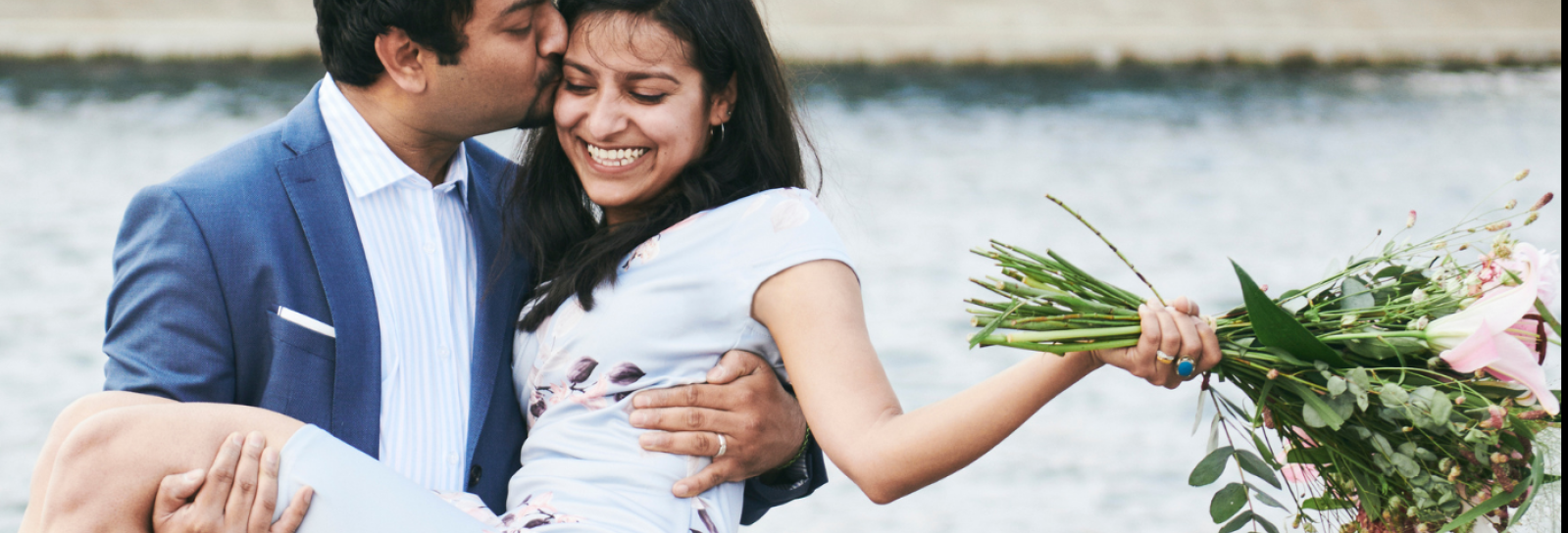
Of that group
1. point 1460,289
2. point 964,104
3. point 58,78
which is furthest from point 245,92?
point 1460,289

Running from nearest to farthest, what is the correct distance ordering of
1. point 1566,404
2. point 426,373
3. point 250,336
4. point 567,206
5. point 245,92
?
point 1566,404 → point 250,336 → point 426,373 → point 567,206 → point 245,92

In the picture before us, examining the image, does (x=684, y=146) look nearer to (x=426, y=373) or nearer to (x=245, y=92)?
(x=426, y=373)

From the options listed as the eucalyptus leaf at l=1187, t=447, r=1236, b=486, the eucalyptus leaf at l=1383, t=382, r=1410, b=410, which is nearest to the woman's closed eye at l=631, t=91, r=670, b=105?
the eucalyptus leaf at l=1187, t=447, r=1236, b=486

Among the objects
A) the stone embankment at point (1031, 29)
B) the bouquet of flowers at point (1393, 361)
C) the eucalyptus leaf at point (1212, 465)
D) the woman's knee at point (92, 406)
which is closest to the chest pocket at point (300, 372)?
the woman's knee at point (92, 406)

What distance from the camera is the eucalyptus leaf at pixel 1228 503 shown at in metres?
1.72

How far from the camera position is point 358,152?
1.95 meters

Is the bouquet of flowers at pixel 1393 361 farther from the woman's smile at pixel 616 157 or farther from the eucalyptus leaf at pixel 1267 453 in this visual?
the woman's smile at pixel 616 157

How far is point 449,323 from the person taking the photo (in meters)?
1.96

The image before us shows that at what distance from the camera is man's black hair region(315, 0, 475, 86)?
1.87 metres

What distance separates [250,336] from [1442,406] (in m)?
1.54

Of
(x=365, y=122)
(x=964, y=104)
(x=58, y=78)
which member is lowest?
(x=964, y=104)

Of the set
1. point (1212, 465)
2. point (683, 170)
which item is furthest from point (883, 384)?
point (683, 170)

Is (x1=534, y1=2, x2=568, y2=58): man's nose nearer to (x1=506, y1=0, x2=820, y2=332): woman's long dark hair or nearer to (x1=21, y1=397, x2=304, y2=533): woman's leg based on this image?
(x1=506, y1=0, x2=820, y2=332): woman's long dark hair

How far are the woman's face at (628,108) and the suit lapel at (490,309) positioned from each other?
0.70 feet
